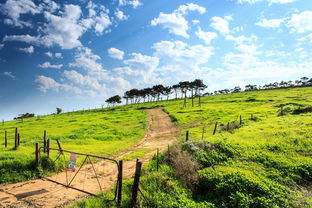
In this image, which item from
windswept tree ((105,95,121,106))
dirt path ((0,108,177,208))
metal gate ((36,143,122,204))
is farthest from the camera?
windswept tree ((105,95,121,106))

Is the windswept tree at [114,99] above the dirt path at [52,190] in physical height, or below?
above

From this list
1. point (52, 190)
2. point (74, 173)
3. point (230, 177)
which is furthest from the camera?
point (74, 173)

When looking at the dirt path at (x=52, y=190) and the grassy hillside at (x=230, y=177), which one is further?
the dirt path at (x=52, y=190)

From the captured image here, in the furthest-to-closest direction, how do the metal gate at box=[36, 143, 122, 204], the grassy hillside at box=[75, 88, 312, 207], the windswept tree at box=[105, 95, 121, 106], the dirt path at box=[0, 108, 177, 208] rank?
the windswept tree at box=[105, 95, 121, 106] → the metal gate at box=[36, 143, 122, 204] → the dirt path at box=[0, 108, 177, 208] → the grassy hillside at box=[75, 88, 312, 207]

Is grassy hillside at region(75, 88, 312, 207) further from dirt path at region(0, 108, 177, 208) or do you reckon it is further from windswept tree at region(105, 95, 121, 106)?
windswept tree at region(105, 95, 121, 106)

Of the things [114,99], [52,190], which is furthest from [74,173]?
[114,99]

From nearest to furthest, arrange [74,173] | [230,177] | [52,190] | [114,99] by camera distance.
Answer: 1. [230,177]
2. [52,190]
3. [74,173]
4. [114,99]

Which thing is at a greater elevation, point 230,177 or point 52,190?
point 230,177

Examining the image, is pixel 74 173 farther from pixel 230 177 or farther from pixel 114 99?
pixel 114 99

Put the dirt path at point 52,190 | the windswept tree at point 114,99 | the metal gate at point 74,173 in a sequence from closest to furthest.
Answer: the dirt path at point 52,190 → the metal gate at point 74,173 → the windswept tree at point 114,99

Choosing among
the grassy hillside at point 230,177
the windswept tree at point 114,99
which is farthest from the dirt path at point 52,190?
the windswept tree at point 114,99

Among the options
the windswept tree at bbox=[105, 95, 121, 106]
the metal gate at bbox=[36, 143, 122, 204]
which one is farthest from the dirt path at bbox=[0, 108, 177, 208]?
the windswept tree at bbox=[105, 95, 121, 106]

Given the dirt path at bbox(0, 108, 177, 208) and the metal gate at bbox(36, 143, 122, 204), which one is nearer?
the dirt path at bbox(0, 108, 177, 208)

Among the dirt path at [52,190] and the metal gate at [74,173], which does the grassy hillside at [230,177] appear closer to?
the dirt path at [52,190]
